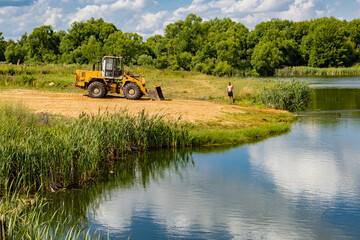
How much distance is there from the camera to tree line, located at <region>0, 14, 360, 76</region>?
9481 cm

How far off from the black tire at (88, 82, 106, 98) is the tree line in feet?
183

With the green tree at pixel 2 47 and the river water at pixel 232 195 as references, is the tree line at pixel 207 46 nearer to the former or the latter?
the green tree at pixel 2 47

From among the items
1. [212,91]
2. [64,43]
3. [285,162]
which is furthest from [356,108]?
[64,43]

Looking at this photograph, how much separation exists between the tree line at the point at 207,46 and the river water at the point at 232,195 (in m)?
69.5

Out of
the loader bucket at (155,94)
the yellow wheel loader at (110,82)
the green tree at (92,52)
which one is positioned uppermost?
the green tree at (92,52)

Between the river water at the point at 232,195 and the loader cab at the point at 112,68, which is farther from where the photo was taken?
the loader cab at the point at 112,68

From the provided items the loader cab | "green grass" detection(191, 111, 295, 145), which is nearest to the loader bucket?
the loader cab

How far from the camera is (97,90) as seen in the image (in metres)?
29.8

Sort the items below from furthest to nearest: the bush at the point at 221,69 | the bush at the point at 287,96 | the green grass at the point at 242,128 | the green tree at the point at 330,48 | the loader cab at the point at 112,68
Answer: the green tree at the point at 330,48 → the bush at the point at 221,69 → the bush at the point at 287,96 → the loader cab at the point at 112,68 → the green grass at the point at 242,128

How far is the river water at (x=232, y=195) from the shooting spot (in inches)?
408

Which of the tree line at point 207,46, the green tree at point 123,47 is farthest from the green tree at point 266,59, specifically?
the green tree at point 123,47

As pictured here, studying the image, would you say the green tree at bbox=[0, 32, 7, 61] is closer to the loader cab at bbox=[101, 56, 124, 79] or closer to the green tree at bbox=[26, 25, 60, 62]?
the green tree at bbox=[26, 25, 60, 62]

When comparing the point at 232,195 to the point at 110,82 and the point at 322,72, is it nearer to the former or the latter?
the point at 110,82

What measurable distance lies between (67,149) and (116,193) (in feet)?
6.29
